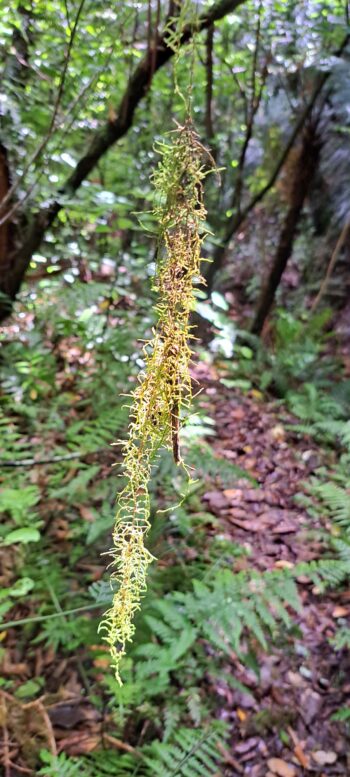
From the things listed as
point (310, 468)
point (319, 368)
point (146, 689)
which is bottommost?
Answer: point (146, 689)

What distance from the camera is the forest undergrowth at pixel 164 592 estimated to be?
2.21 m

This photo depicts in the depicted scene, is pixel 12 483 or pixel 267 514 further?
pixel 267 514

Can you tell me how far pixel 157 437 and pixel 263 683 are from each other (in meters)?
2.33

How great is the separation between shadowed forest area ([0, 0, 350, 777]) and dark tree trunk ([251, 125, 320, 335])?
3 cm

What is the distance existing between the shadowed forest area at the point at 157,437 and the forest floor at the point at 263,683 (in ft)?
0.04

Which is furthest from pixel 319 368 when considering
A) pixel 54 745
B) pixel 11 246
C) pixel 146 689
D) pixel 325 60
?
pixel 54 745

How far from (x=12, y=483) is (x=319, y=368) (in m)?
3.79

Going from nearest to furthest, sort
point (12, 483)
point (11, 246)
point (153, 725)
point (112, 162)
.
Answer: point (153, 725) < point (12, 483) < point (11, 246) < point (112, 162)

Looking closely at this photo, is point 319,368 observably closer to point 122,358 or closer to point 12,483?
point 122,358

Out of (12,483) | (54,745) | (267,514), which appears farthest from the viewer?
(267,514)

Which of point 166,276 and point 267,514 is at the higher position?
point 166,276

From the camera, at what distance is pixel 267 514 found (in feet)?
12.7

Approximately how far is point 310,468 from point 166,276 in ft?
12.3

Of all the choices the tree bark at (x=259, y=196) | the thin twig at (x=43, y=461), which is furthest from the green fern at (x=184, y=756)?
the tree bark at (x=259, y=196)
